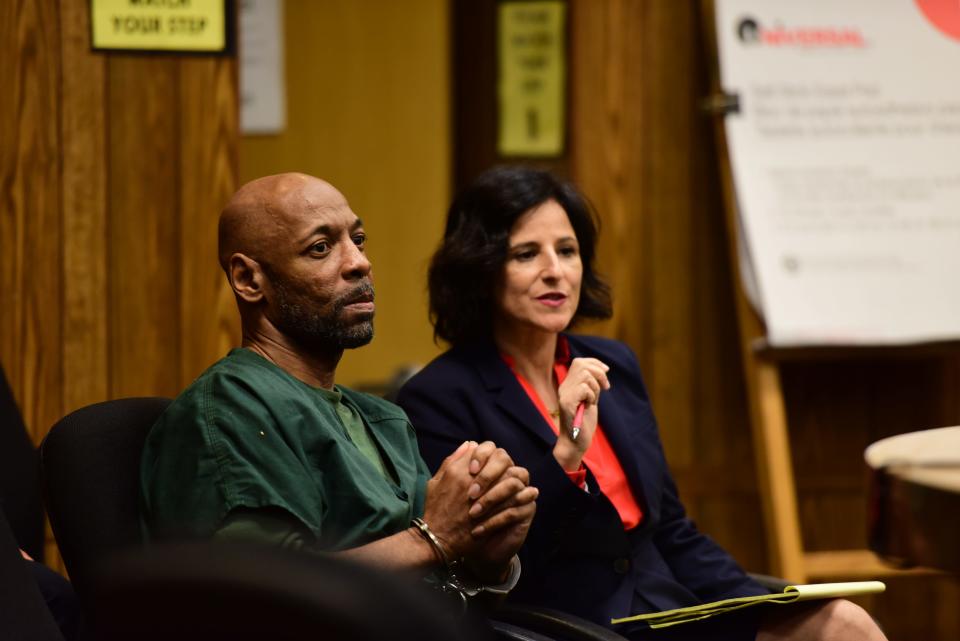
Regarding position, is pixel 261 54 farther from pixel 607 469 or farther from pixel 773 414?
pixel 607 469

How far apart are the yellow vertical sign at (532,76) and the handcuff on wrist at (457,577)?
2.80 m

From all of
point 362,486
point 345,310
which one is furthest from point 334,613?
point 345,310

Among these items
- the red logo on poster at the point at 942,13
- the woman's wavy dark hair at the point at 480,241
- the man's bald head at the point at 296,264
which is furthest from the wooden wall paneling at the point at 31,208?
the red logo on poster at the point at 942,13

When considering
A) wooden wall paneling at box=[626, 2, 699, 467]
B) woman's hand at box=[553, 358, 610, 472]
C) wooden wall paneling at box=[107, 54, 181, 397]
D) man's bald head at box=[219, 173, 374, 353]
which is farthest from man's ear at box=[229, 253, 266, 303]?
wooden wall paneling at box=[626, 2, 699, 467]

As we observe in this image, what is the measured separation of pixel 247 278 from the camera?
1805mm

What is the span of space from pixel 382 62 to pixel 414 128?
29 centimetres

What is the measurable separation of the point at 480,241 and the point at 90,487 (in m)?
0.94

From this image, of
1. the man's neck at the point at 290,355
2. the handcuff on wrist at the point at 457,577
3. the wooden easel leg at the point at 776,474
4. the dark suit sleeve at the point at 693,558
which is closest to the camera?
the handcuff on wrist at the point at 457,577

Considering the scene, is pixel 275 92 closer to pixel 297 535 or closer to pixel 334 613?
pixel 297 535

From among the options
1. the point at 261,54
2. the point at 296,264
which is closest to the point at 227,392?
the point at 296,264

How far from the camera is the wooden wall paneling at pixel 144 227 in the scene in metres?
2.72

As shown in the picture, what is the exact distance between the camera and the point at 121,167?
272 cm

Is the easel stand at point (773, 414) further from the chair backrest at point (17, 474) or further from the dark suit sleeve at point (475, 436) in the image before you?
the chair backrest at point (17, 474)

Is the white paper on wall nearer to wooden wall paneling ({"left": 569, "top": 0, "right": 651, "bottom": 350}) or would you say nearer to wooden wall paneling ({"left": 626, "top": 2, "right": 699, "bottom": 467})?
wooden wall paneling ({"left": 569, "top": 0, "right": 651, "bottom": 350})
